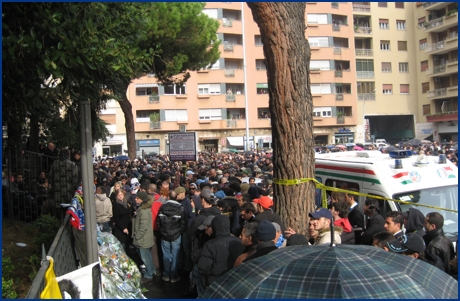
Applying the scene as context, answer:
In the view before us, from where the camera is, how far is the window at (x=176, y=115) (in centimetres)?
4976

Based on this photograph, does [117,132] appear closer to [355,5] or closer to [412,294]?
[355,5]

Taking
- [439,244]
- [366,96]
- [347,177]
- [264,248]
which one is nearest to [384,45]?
[366,96]

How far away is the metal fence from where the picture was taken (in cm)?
308

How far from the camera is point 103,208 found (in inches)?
318

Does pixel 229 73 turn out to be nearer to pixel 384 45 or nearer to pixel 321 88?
pixel 321 88

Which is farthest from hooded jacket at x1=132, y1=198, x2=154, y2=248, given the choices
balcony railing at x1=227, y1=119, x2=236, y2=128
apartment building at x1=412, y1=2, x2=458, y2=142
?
apartment building at x1=412, y1=2, x2=458, y2=142

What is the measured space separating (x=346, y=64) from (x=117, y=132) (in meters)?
25.8

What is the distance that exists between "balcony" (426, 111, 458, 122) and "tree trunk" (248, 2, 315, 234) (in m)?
48.3

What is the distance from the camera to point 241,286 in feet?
9.50

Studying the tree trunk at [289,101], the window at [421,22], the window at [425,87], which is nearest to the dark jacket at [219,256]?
the tree trunk at [289,101]

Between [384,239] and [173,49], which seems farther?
[173,49]

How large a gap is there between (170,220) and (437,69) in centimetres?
4973

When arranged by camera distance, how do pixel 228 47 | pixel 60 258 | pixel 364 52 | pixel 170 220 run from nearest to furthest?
pixel 60 258 < pixel 170 220 < pixel 228 47 < pixel 364 52

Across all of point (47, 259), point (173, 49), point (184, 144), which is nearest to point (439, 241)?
point (47, 259)
